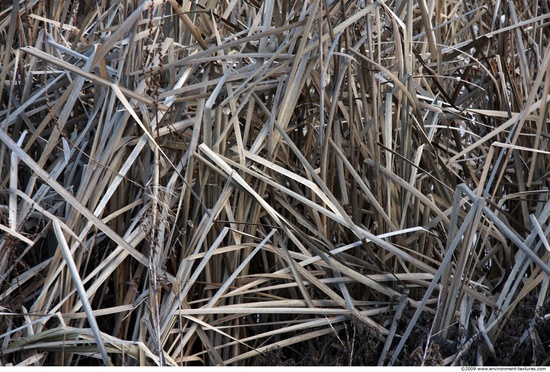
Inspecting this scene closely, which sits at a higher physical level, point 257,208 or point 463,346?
point 257,208

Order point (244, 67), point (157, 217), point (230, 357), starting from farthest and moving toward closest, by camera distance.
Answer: point (244, 67), point (230, 357), point (157, 217)

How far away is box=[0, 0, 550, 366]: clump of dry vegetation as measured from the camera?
1.18m

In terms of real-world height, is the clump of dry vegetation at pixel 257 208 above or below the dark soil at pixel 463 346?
above

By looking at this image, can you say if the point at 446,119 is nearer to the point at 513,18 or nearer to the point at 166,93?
the point at 513,18

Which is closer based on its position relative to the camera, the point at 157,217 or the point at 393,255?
the point at 157,217

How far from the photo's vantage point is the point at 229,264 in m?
1.26

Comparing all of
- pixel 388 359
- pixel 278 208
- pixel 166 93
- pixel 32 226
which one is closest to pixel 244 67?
→ pixel 166 93

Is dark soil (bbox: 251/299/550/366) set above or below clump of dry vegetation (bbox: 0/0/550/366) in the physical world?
below

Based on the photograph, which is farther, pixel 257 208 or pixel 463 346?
pixel 257 208

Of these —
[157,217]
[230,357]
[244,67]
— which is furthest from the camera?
[244,67]

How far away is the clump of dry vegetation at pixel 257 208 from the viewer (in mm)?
1179

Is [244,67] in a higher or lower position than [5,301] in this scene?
higher

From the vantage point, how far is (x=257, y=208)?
1.27m

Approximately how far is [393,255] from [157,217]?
1.43ft
